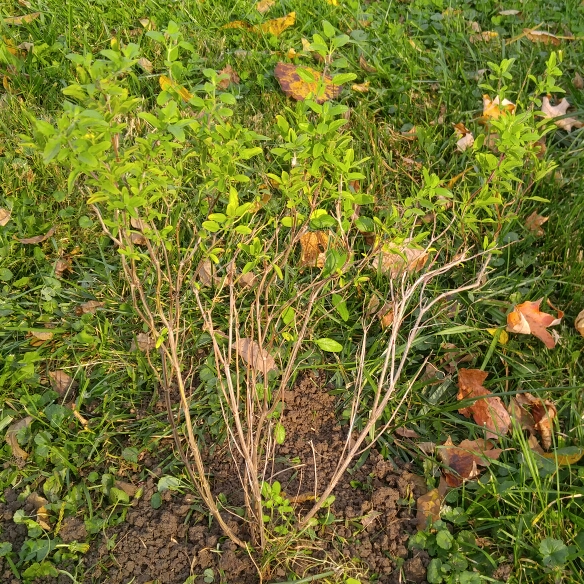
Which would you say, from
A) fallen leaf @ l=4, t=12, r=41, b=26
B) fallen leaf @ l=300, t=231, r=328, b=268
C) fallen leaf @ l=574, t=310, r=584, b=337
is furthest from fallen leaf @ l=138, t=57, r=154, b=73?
fallen leaf @ l=574, t=310, r=584, b=337

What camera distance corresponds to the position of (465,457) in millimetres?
2125

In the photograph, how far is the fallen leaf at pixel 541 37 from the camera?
3549 mm

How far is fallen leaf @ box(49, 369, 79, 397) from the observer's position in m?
2.38

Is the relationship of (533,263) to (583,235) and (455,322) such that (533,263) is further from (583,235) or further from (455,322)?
(455,322)

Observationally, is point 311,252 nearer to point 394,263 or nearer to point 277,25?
point 394,263

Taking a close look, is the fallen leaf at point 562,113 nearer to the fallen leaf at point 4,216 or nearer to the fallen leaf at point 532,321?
the fallen leaf at point 532,321

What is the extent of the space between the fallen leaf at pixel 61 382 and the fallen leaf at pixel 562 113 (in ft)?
8.00

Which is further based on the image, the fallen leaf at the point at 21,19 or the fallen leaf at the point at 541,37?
the fallen leaf at the point at 21,19

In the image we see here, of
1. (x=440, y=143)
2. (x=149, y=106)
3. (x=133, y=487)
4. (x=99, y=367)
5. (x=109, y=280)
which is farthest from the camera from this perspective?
(x=149, y=106)

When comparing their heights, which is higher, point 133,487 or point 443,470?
point 133,487

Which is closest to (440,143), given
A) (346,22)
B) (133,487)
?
(346,22)

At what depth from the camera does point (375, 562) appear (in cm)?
193

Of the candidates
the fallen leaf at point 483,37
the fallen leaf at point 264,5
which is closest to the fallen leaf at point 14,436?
the fallen leaf at point 264,5

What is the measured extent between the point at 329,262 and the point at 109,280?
1.13 m
